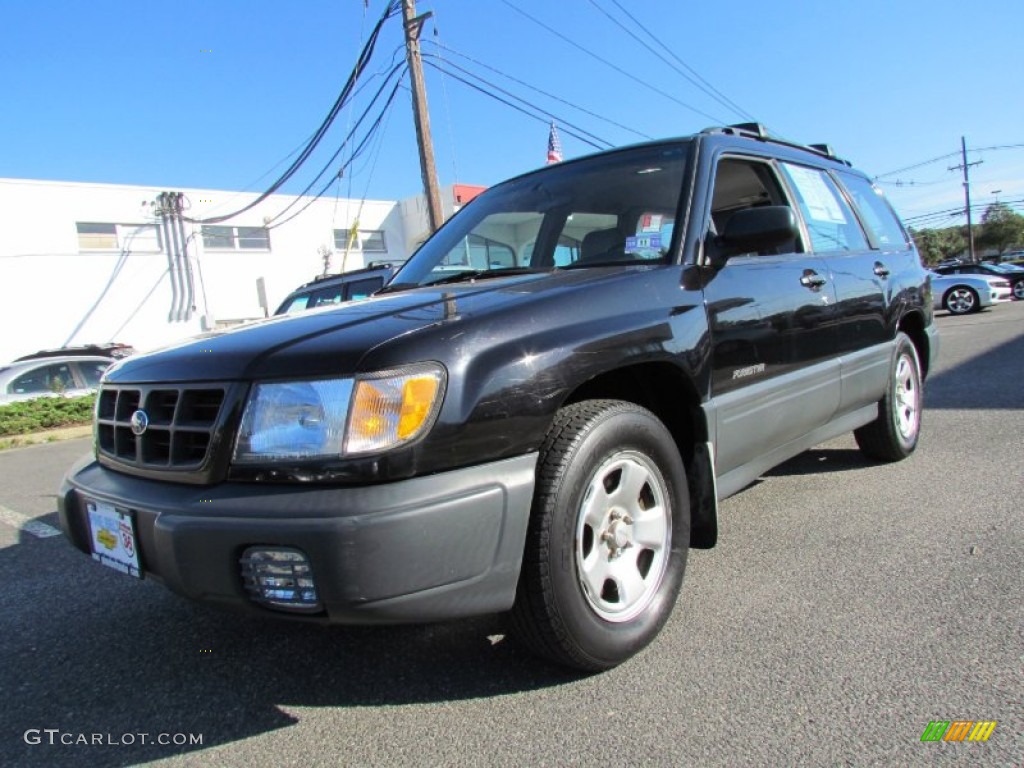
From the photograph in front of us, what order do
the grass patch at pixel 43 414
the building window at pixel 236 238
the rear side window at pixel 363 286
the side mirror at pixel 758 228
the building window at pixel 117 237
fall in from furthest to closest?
the building window at pixel 236 238 < the building window at pixel 117 237 < the grass patch at pixel 43 414 < the rear side window at pixel 363 286 < the side mirror at pixel 758 228

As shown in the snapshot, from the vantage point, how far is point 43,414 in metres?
10.3

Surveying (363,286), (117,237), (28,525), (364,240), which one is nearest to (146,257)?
(117,237)

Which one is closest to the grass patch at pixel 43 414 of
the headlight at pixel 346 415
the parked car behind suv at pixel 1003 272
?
the headlight at pixel 346 415

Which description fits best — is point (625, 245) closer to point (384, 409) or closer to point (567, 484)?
point (567, 484)

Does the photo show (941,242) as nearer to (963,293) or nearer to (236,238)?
(963,293)

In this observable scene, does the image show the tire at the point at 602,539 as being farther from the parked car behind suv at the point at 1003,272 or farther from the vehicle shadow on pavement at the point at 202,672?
the parked car behind suv at the point at 1003,272

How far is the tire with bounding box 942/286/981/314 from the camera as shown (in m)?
19.1

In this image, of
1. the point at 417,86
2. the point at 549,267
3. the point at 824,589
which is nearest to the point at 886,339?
the point at 824,589

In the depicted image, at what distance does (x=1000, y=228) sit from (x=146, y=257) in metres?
82.6

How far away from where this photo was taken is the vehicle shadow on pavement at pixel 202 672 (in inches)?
84.0

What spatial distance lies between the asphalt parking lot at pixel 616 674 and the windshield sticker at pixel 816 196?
5.27 feet

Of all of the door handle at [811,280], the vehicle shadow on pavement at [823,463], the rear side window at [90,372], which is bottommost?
the vehicle shadow on pavement at [823,463]

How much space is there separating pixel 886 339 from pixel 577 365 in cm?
286

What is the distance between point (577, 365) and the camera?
7.06 feet
